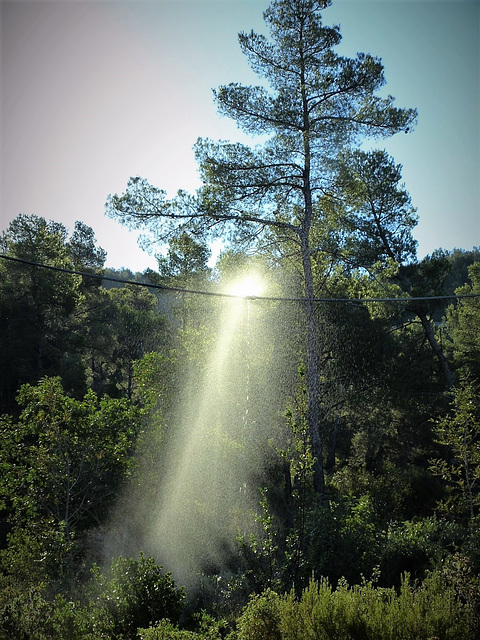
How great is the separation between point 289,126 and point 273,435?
22.6ft

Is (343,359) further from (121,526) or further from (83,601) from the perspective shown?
(83,601)

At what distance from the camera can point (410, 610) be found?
3.19 metres

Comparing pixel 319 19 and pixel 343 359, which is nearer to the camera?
pixel 319 19

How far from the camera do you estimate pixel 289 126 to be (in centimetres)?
877

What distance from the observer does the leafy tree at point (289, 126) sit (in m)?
8.23

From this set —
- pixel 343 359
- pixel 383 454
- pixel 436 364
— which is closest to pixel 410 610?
pixel 343 359

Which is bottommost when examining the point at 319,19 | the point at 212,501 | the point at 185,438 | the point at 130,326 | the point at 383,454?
the point at 383,454

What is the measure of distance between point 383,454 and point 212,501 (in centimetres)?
1124

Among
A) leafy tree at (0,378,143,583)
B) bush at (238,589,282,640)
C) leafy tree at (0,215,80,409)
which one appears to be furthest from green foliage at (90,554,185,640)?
leafy tree at (0,215,80,409)

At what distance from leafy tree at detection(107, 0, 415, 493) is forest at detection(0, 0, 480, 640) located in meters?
0.04

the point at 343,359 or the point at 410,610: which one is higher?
the point at 343,359

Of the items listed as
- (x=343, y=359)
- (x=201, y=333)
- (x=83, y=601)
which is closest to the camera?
(x=83, y=601)

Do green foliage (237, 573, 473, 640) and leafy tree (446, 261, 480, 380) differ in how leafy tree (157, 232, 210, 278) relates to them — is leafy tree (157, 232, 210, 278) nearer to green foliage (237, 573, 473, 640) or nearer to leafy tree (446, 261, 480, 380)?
green foliage (237, 573, 473, 640)

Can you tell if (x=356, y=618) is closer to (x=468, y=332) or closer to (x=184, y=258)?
(x=184, y=258)
